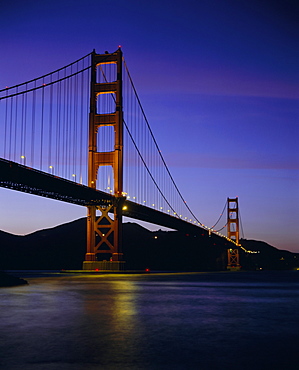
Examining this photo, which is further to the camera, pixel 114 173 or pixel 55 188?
pixel 114 173

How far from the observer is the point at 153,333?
384 inches

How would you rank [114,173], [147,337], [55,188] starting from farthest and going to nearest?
[114,173], [55,188], [147,337]

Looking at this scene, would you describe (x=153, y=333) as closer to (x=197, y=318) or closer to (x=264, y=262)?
(x=197, y=318)

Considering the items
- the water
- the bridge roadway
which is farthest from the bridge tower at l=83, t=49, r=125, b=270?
the water

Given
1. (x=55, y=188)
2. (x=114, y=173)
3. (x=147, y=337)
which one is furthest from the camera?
(x=114, y=173)

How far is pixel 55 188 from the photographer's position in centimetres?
5369

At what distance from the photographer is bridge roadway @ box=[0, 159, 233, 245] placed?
4628 cm

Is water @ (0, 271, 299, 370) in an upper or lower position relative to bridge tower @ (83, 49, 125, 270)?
lower

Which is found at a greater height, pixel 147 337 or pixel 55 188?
pixel 55 188

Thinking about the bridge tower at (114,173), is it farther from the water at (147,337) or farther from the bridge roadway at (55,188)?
the water at (147,337)

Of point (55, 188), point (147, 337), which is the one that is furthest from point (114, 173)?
point (147, 337)

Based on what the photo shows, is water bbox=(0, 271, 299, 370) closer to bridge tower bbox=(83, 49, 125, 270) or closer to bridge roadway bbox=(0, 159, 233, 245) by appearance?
bridge roadway bbox=(0, 159, 233, 245)

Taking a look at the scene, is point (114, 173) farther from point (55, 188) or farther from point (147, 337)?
point (147, 337)

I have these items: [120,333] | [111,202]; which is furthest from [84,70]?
[120,333]
